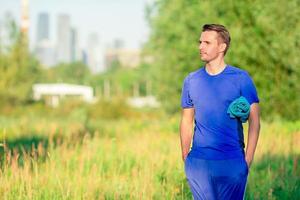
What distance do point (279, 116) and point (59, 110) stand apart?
32058 millimetres

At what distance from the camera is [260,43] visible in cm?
2328

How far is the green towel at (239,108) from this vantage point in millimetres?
5227

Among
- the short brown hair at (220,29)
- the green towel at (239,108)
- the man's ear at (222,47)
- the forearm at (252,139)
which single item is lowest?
the forearm at (252,139)

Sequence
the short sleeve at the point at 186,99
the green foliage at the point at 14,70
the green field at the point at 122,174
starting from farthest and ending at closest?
the green foliage at the point at 14,70
the green field at the point at 122,174
the short sleeve at the point at 186,99

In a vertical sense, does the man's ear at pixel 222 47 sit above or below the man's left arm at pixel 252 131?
above

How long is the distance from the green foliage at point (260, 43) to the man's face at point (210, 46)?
16.2 meters

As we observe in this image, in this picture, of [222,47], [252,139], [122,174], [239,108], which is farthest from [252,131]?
[122,174]

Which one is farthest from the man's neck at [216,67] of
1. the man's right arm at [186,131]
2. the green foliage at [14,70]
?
the green foliage at [14,70]

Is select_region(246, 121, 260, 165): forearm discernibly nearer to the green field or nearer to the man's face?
the man's face

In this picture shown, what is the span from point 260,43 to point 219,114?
60.2ft

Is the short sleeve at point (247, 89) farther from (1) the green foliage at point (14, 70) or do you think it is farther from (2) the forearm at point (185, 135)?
(1) the green foliage at point (14, 70)

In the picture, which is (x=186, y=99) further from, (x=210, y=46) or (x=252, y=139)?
(x=252, y=139)

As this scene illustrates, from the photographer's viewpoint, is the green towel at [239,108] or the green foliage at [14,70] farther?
the green foliage at [14,70]

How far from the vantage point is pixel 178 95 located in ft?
99.8
